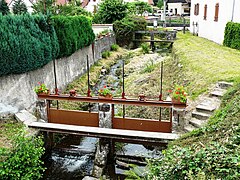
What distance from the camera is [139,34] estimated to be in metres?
25.7

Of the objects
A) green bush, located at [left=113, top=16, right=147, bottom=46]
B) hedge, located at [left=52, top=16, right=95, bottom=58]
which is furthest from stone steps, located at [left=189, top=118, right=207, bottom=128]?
green bush, located at [left=113, top=16, right=147, bottom=46]

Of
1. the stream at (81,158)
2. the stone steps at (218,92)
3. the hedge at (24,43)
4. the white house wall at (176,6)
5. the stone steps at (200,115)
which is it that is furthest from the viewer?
the white house wall at (176,6)

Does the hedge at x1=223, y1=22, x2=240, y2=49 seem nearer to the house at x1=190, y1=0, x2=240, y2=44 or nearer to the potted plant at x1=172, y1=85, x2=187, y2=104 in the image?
the house at x1=190, y1=0, x2=240, y2=44

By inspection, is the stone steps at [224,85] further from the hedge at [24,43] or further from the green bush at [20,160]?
the hedge at [24,43]

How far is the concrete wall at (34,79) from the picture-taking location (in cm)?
871

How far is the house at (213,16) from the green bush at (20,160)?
14313 millimetres

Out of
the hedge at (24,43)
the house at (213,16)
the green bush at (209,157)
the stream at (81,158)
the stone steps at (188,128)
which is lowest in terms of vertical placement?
the stream at (81,158)

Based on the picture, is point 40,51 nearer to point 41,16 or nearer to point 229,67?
point 41,16

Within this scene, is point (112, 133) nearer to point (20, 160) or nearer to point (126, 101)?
point (126, 101)

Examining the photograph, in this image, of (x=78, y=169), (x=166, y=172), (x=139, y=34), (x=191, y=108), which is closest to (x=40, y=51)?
(x=78, y=169)

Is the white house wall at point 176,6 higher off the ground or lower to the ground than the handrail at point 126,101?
higher

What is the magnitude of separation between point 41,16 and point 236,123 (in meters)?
8.38

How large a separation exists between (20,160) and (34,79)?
4901mm

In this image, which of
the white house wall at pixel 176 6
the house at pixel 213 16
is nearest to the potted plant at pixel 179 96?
the house at pixel 213 16
